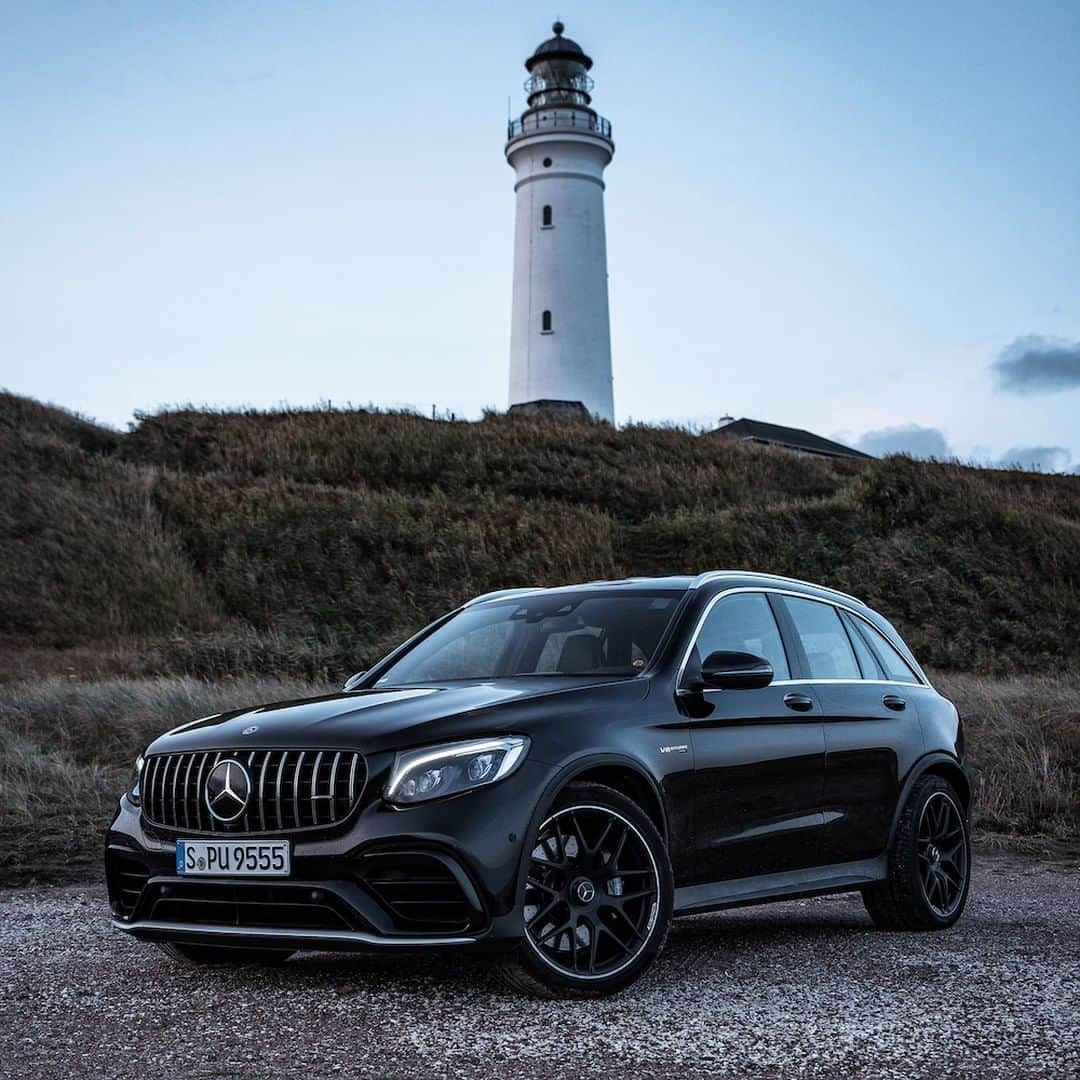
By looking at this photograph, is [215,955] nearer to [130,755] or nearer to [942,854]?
[942,854]

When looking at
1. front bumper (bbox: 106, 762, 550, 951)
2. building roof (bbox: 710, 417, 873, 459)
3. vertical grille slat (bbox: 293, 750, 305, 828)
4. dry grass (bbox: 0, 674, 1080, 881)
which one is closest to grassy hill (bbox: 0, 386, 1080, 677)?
dry grass (bbox: 0, 674, 1080, 881)

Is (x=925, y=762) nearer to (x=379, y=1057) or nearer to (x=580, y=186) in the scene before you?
(x=379, y=1057)

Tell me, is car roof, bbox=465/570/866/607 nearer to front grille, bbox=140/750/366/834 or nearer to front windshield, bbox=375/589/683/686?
front windshield, bbox=375/589/683/686

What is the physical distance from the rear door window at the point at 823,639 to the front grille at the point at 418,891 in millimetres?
2677

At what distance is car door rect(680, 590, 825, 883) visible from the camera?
630 cm

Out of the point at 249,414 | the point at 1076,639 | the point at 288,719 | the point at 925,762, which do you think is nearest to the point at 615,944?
the point at 288,719

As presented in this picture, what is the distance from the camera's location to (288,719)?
5930 mm

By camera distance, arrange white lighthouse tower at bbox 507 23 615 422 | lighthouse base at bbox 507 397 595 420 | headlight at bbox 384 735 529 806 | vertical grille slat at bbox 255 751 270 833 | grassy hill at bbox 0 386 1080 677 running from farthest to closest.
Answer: white lighthouse tower at bbox 507 23 615 422 → lighthouse base at bbox 507 397 595 420 → grassy hill at bbox 0 386 1080 677 → vertical grille slat at bbox 255 751 270 833 → headlight at bbox 384 735 529 806

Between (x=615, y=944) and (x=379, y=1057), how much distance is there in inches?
49.8

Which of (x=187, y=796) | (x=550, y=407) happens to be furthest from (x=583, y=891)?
(x=550, y=407)

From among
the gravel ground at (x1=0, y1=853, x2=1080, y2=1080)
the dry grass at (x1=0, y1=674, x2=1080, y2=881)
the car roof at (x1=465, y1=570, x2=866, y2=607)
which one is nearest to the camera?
the gravel ground at (x1=0, y1=853, x2=1080, y2=1080)

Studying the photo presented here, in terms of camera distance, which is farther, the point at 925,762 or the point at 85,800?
the point at 85,800

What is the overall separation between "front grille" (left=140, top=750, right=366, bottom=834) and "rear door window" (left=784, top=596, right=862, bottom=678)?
276cm

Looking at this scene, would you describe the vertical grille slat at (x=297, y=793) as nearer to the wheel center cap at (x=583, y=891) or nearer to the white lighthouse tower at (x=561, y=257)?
the wheel center cap at (x=583, y=891)
